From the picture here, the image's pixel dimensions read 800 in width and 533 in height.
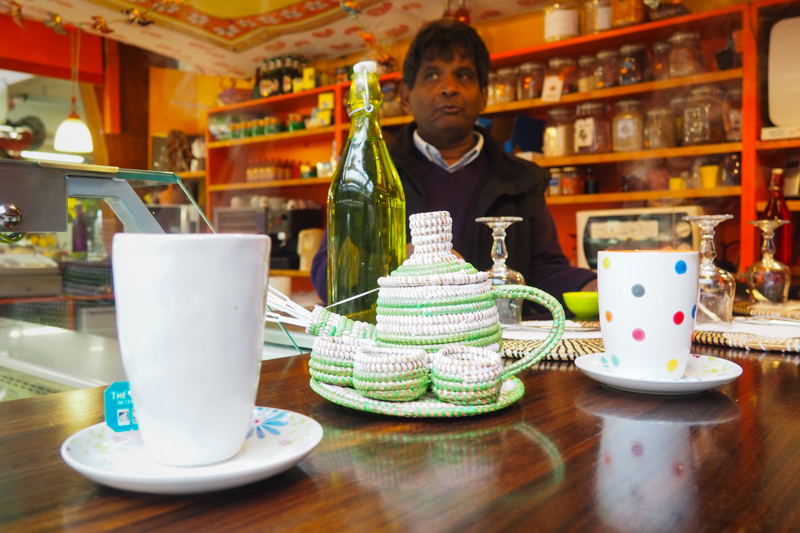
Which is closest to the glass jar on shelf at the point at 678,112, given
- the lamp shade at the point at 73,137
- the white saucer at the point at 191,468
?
the white saucer at the point at 191,468

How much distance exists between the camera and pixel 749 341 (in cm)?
88

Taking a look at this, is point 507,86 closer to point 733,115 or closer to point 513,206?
point 733,115

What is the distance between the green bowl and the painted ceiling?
2793 millimetres

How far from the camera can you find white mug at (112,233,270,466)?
0.35 m

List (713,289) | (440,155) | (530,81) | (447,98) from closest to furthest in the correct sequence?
(713,289), (447,98), (440,155), (530,81)

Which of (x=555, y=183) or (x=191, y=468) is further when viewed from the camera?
(x=555, y=183)

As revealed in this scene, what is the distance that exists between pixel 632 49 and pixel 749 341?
2476mm

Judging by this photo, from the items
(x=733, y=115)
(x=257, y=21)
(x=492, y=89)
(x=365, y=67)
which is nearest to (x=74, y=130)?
(x=257, y=21)

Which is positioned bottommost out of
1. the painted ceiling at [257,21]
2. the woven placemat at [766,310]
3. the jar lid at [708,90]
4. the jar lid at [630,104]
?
the woven placemat at [766,310]

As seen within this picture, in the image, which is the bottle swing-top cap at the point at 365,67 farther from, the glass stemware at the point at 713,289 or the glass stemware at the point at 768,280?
the glass stemware at the point at 768,280

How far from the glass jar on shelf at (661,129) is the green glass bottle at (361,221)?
7.91 feet

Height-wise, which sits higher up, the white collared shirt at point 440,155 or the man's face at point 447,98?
the man's face at point 447,98

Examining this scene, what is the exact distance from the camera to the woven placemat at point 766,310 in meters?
1.19

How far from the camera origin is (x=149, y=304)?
13.8 inches
